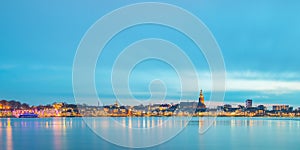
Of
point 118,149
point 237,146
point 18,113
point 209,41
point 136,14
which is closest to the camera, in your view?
point 136,14

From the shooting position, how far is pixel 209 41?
22.2m

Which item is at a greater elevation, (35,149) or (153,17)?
(153,17)

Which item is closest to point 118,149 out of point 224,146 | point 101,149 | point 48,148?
point 101,149

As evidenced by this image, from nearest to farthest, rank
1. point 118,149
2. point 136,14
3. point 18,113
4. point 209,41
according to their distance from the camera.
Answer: point 136,14
point 209,41
point 118,149
point 18,113

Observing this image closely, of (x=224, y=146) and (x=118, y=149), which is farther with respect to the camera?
(x=224, y=146)

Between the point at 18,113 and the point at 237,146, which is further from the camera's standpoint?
the point at 18,113

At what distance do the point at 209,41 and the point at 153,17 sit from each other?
3946mm

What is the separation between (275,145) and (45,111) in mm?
172006

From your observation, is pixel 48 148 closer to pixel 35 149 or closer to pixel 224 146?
pixel 35 149

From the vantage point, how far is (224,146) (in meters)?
39.4

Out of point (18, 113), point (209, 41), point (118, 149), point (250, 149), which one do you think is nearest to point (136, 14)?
point (209, 41)

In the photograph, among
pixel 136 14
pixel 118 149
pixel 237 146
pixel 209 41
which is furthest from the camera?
pixel 237 146

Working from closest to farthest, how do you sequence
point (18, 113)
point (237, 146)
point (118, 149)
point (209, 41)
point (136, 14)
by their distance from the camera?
point (136, 14) < point (209, 41) < point (118, 149) < point (237, 146) < point (18, 113)

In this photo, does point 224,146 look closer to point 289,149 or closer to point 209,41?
point 289,149
